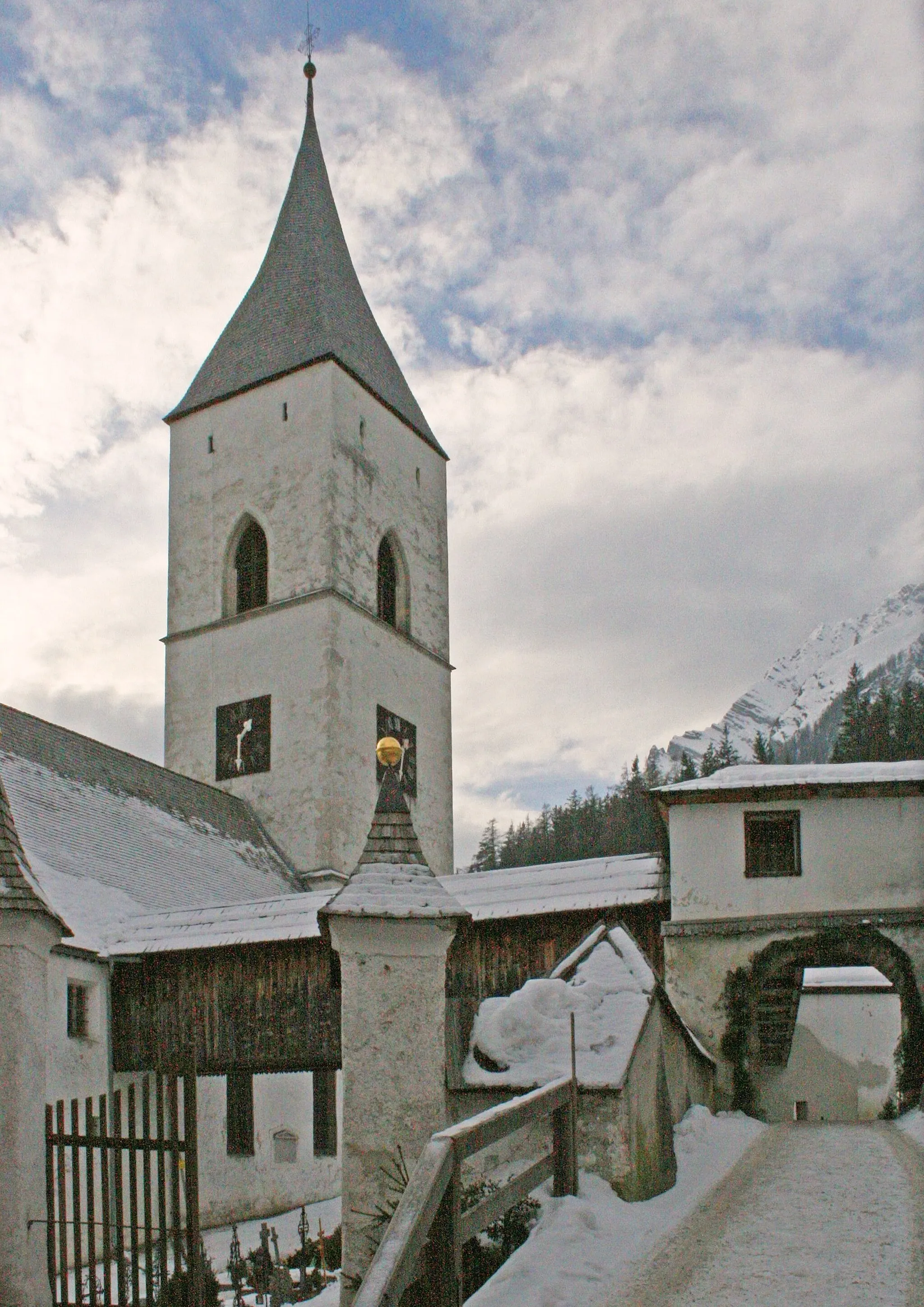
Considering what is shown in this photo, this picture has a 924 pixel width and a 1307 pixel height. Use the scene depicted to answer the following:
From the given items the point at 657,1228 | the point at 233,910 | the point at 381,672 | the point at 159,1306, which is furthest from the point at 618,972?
the point at 381,672

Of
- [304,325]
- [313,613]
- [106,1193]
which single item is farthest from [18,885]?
[304,325]

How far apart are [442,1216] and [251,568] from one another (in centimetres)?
2839

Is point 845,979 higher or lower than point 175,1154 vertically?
lower

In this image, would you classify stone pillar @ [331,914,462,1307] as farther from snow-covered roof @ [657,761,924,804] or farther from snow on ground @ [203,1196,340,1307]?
snow-covered roof @ [657,761,924,804]

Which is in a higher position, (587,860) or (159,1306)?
(587,860)

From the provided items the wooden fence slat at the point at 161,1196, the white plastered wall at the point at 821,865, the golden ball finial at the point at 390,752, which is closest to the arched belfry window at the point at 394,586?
the white plastered wall at the point at 821,865

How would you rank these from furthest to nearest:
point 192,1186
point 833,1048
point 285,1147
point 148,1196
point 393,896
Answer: point 833,1048
point 285,1147
point 393,896
point 148,1196
point 192,1186

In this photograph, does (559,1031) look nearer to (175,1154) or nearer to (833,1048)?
(175,1154)

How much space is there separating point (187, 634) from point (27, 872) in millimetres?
23737

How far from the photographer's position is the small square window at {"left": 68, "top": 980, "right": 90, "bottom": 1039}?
19.6 meters

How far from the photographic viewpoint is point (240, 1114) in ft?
74.8

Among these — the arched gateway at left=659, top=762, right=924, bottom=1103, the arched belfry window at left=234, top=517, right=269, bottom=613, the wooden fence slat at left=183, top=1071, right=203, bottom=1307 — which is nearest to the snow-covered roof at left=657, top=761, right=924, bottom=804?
the arched gateway at left=659, top=762, right=924, bottom=1103

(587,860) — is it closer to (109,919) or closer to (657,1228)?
(109,919)

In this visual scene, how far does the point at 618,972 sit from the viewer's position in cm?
944
